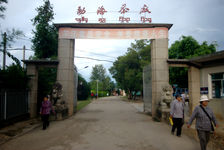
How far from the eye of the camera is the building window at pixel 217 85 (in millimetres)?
12305

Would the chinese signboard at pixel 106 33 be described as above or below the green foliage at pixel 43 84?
above

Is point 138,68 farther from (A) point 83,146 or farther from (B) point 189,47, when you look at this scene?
(A) point 83,146

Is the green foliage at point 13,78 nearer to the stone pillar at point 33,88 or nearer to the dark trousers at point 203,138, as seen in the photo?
the stone pillar at point 33,88

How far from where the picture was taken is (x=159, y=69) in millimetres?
13242

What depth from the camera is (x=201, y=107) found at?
5230 millimetres

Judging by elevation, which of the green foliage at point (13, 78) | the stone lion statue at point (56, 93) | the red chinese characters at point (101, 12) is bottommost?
the stone lion statue at point (56, 93)

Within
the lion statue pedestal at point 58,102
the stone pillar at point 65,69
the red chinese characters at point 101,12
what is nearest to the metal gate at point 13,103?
the lion statue pedestal at point 58,102

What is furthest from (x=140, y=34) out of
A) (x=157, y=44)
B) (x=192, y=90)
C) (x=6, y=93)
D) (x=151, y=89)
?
(x=6, y=93)

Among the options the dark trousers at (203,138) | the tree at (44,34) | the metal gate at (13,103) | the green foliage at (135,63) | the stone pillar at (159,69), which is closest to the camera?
the dark trousers at (203,138)

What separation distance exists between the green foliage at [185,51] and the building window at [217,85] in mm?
7245

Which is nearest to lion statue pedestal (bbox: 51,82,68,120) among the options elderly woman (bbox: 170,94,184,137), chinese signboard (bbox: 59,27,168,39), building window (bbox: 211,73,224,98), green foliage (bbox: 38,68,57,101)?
green foliage (bbox: 38,68,57,101)

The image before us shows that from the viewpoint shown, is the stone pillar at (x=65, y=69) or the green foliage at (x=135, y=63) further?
the green foliage at (x=135, y=63)

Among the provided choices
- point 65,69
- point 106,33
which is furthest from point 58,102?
point 106,33

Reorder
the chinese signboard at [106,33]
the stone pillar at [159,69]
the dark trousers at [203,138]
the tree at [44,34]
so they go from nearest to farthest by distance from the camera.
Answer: the dark trousers at [203,138], the stone pillar at [159,69], the chinese signboard at [106,33], the tree at [44,34]
